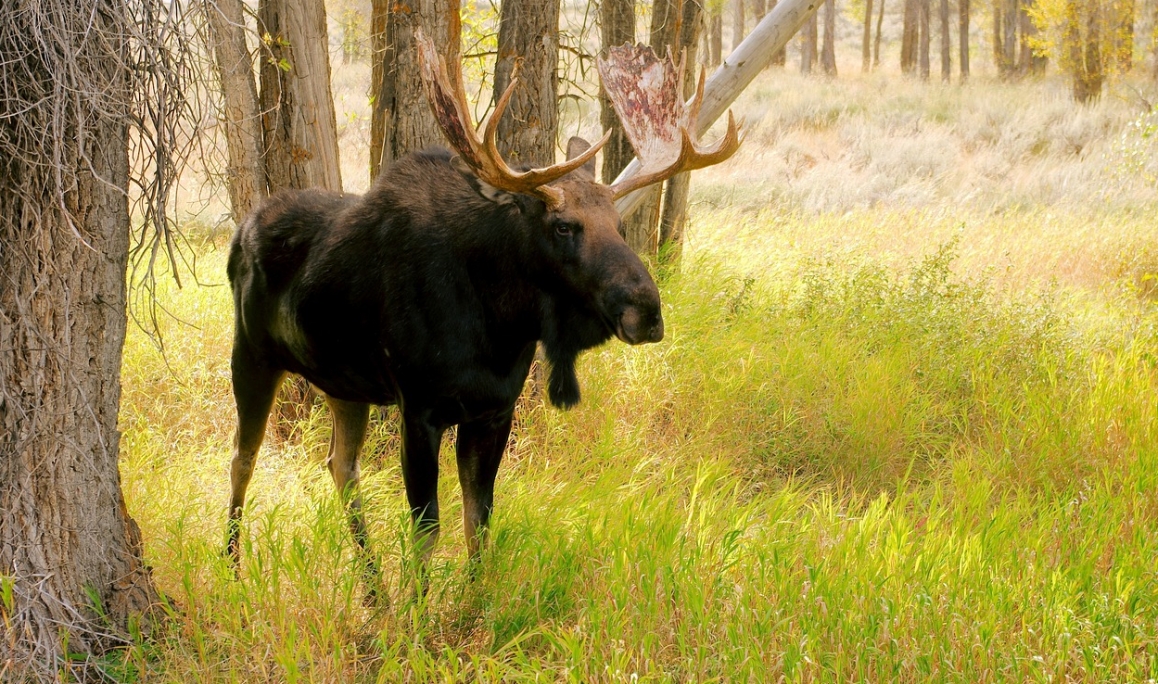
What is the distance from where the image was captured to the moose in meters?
3.80

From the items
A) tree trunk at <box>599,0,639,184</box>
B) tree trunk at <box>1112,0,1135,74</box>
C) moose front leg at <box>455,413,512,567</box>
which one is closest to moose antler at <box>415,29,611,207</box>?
moose front leg at <box>455,413,512,567</box>

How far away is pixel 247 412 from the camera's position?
459cm

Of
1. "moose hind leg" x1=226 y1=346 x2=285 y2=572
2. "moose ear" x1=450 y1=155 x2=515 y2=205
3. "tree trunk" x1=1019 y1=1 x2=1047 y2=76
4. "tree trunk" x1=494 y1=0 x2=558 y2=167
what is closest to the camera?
"moose ear" x1=450 y1=155 x2=515 y2=205

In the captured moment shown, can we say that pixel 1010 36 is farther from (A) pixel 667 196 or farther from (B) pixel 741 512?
(B) pixel 741 512

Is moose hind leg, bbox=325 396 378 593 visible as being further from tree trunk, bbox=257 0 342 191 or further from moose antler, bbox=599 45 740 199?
moose antler, bbox=599 45 740 199

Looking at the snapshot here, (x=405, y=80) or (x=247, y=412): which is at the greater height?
(x=405, y=80)

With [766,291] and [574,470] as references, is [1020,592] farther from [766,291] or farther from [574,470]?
[766,291]

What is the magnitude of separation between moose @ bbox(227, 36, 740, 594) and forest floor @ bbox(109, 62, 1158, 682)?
362 millimetres

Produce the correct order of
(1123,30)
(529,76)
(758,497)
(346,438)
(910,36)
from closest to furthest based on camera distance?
(346,438), (758,497), (529,76), (1123,30), (910,36)

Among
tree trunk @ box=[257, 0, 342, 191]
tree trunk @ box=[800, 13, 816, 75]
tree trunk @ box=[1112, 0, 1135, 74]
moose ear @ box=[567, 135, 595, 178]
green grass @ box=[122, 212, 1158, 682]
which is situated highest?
tree trunk @ box=[800, 13, 816, 75]

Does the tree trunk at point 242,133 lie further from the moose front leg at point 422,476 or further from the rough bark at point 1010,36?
the rough bark at point 1010,36

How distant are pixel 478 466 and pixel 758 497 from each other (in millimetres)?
1699

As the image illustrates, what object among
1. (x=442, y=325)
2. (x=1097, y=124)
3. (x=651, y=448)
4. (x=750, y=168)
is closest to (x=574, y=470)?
(x=651, y=448)

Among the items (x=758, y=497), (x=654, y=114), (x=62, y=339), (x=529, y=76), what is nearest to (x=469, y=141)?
(x=654, y=114)
